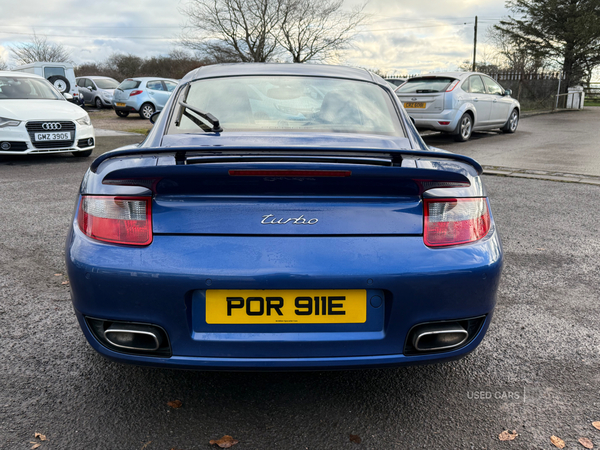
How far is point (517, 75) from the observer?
91.1 feet

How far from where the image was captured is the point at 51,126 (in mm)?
9078

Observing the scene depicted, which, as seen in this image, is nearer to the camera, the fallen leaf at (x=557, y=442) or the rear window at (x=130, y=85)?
the fallen leaf at (x=557, y=442)

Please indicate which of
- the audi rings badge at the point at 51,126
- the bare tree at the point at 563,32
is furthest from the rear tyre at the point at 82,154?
the bare tree at the point at 563,32

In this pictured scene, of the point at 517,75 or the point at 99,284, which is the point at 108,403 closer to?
the point at 99,284

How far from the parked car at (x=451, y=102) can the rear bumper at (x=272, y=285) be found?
31.6 feet

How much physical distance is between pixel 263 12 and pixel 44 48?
34.6m

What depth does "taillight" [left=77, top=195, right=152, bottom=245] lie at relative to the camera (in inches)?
74.5

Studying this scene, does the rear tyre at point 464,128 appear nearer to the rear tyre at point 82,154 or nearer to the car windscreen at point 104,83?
the rear tyre at point 82,154

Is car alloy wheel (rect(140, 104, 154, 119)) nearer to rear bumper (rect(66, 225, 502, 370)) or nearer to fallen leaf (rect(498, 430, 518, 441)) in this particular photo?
rear bumper (rect(66, 225, 502, 370))

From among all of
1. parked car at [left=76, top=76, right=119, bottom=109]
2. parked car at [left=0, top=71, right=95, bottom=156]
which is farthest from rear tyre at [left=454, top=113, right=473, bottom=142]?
parked car at [left=76, top=76, right=119, bottom=109]

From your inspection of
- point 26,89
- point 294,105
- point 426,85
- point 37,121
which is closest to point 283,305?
point 294,105

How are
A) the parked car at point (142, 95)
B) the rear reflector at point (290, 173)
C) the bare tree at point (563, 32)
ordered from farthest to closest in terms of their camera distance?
the bare tree at point (563, 32), the parked car at point (142, 95), the rear reflector at point (290, 173)

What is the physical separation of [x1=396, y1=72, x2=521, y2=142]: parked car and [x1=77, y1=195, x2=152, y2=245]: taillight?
32.2 ft

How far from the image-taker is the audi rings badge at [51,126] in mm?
9000
